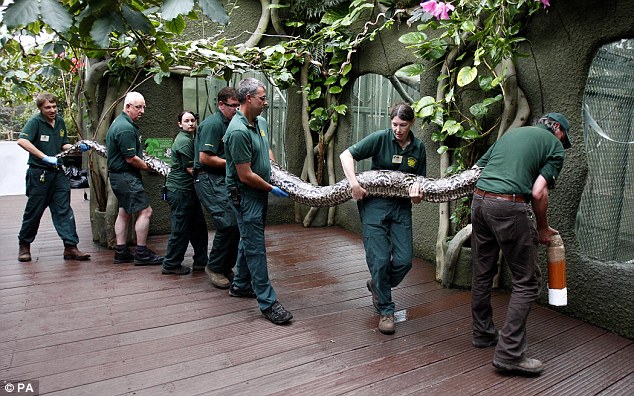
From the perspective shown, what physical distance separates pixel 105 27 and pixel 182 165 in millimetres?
3348

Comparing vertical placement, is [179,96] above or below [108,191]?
above

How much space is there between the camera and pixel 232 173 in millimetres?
3674

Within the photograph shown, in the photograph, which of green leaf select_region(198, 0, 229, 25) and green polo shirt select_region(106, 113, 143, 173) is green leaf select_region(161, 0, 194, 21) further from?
green polo shirt select_region(106, 113, 143, 173)

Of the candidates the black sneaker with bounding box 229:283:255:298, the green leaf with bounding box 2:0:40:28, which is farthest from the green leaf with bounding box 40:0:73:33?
the black sneaker with bounding box 229:283:255:298

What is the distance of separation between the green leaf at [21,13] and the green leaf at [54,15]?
16 mm

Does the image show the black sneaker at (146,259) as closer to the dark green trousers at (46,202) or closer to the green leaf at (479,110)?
the dark green trousers at (46,202)

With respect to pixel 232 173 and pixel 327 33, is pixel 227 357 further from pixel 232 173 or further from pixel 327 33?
pixel 327 33

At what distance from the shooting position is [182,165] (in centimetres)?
468

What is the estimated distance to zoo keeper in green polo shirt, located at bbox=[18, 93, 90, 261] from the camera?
16.0 ft

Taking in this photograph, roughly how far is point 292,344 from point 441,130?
99.5 inches

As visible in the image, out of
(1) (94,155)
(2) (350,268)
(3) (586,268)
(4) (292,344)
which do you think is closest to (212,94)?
(1) (94,155)

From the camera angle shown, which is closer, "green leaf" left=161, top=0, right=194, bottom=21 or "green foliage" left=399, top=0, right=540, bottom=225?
"green leaf" left=161, top=0, right=194, bottom=21

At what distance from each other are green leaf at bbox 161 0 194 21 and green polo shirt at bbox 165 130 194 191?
3.50m

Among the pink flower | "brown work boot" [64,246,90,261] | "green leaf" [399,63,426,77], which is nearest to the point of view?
the pink flower
